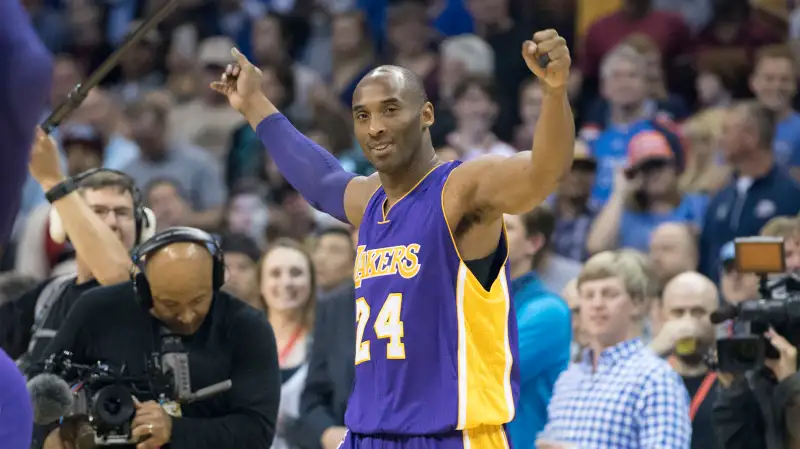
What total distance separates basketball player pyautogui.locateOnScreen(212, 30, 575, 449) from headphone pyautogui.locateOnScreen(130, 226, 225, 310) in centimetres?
87

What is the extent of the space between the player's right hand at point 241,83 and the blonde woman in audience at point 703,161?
476 cm

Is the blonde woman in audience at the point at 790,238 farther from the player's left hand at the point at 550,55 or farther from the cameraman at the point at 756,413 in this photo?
the player's left hand at the point at 550,55

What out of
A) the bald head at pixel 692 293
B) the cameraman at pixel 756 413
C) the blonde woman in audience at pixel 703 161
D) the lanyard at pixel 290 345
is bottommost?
the cameraman at pixel 756 413

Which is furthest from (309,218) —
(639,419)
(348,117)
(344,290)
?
(639,419)

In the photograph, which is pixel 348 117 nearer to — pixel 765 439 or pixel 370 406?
pixel 765 439

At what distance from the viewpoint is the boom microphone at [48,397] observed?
14.3 ft

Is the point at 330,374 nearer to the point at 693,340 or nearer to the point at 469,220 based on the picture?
the point at 693,340

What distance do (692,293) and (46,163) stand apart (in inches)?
121

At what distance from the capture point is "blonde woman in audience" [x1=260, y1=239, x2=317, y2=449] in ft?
24.6

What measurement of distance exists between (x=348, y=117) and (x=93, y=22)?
12.4 feet

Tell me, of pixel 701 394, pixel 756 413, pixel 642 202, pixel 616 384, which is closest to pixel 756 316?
pixel 756 413

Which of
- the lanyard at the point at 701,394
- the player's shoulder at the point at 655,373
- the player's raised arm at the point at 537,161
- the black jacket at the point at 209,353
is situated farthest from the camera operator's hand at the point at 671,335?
the player's raised arm at the point at 537,161

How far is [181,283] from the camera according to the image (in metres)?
4.89

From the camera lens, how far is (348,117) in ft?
37.3
